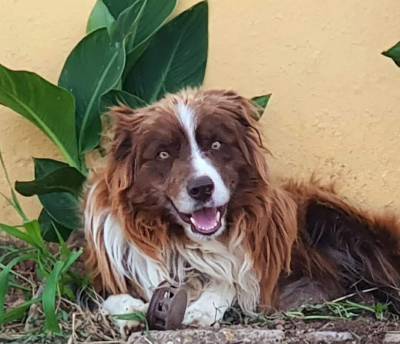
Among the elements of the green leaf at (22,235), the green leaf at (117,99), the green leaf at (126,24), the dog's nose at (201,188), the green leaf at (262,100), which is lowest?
the green leaf at (22,235)

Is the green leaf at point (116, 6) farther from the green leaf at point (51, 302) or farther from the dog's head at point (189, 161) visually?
the green leaf at point (51, 302)

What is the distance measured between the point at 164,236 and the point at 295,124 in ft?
3.32

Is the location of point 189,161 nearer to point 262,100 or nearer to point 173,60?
point 262,100

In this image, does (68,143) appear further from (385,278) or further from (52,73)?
(385,278)

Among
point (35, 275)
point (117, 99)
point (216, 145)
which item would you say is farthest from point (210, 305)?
point (117, 99)

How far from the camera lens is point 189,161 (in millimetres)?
4758

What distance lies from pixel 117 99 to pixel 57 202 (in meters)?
0.51

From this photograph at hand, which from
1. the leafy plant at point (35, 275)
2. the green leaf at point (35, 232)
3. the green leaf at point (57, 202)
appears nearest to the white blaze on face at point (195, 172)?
the leafy plant at point (35, 275)

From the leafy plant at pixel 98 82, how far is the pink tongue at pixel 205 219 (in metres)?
0.68

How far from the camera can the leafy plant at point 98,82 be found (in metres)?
5.40

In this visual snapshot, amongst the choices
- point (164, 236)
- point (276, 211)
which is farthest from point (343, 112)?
point (164, 236)

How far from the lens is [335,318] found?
4.93 metres

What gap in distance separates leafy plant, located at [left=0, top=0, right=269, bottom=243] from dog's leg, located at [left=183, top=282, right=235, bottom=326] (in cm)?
76

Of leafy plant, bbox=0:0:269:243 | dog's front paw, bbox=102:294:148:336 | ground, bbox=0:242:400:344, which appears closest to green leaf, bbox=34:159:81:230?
leafy plant, bbox=0:0:269:243
